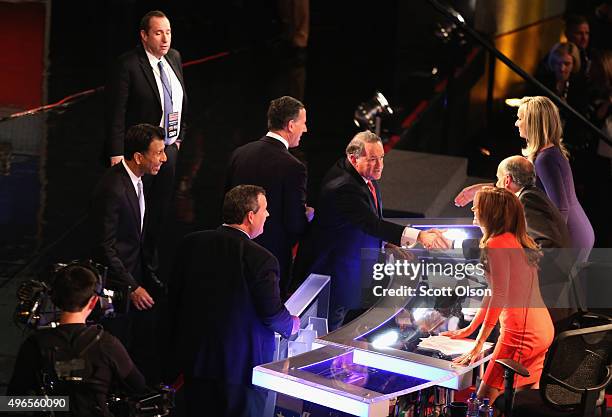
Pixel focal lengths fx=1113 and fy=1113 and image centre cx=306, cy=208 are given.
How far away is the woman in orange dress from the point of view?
4871 mm

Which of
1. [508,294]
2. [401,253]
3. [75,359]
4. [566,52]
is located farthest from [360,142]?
[566,52]

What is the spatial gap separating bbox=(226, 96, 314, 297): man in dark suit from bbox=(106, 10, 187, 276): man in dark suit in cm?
69

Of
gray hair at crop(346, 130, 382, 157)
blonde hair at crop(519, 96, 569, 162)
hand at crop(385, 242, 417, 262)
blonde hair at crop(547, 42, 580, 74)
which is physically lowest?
hand at crop(385, 242, 417, 262)

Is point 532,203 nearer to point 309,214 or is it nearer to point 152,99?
point 309,214

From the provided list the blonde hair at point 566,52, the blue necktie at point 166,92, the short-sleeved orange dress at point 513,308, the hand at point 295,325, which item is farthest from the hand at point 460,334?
the blonde hair at point 566,52

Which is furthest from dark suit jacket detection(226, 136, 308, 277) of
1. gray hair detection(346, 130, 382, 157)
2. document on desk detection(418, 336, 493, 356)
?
document on desk detection(418, 336, 493, 356)

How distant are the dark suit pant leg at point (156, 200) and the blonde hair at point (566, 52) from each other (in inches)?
149

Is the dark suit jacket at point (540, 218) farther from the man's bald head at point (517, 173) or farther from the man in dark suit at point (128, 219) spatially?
the man in dark suit at point (128, 219)

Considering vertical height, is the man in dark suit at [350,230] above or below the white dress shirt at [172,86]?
below

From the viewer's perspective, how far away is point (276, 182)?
5.93 m

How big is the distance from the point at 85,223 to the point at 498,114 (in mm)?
4876

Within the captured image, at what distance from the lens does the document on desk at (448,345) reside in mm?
4805

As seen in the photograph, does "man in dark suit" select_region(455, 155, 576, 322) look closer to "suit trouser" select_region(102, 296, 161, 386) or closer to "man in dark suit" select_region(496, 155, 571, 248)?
"man in dark suit" select_region(496, 155, 571, 248)

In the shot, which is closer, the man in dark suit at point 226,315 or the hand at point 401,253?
the man in dark suit at point 226,315
